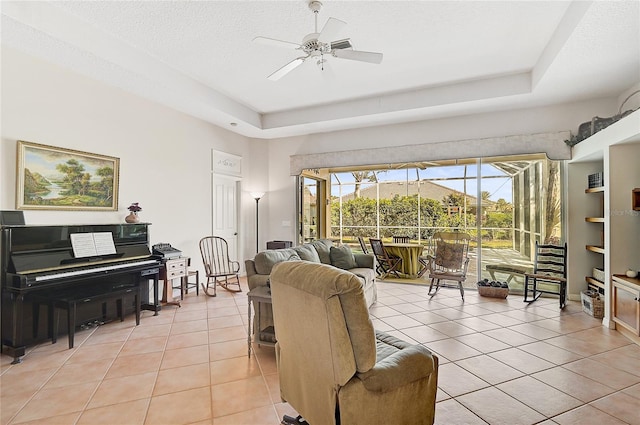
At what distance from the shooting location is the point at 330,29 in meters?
2.68

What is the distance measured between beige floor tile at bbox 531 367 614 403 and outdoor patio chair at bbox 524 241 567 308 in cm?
223

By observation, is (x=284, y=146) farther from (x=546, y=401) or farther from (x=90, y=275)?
(x=546, y=401)

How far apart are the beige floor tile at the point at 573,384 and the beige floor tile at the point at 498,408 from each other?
0.47 metres

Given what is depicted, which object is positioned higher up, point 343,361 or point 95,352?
point 343,361

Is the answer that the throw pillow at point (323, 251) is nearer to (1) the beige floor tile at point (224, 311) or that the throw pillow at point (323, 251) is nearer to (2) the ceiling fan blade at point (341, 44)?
(1) the beige floor tile at point (224, 311)

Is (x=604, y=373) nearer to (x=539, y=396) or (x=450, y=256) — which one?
(x=539, y=396)

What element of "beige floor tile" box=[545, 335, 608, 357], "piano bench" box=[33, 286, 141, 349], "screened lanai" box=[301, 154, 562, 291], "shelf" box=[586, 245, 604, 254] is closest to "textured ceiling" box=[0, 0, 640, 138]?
"screened lanai" box=[301, 154, 562, 291]

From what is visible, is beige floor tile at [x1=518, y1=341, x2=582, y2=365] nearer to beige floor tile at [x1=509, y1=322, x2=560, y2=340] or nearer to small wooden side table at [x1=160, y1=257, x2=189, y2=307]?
beige floor tile at [x1=509, y1=322, x2=560, y2=340]

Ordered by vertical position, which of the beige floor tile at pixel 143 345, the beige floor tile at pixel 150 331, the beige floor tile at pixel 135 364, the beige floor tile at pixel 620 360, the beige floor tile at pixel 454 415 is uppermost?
the beige floor tile at pixel 620 360

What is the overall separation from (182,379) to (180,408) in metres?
0.43

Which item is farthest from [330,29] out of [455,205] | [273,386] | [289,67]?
[455,205]

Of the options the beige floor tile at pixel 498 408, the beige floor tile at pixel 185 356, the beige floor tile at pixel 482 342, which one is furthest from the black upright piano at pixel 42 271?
the beige floor tile at pixel 482 342

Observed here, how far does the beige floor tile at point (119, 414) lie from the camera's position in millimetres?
2053

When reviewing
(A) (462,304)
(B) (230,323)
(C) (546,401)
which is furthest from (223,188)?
(C) (546,401)
